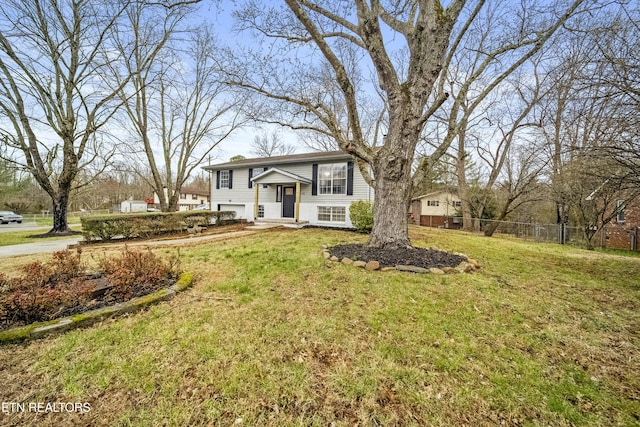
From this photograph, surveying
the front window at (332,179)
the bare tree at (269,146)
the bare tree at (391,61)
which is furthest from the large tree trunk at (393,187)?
the bare tree at (269,146)

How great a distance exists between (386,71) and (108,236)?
10974 mm

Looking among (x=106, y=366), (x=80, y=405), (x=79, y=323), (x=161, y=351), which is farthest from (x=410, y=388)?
(x=79, y=323)

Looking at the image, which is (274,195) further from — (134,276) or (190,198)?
(190,198)

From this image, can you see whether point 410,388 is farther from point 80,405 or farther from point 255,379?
point 80,405

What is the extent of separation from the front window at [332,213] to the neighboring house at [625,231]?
604 inches

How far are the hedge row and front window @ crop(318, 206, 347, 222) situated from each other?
6.18 metres

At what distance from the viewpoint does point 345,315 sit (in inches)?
A: 122

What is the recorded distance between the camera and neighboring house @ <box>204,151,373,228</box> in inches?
510

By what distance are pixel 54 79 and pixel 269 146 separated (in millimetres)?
18549

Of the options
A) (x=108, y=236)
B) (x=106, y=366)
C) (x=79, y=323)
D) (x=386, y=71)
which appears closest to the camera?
(x=106, y=366)

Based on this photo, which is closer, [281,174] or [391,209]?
Answer: [391,209]

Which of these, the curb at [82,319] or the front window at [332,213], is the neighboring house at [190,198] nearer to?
the front window at [332,213]

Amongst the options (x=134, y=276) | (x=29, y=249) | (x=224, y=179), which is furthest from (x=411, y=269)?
(x=224, y=179)

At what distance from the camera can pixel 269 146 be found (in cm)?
2909
